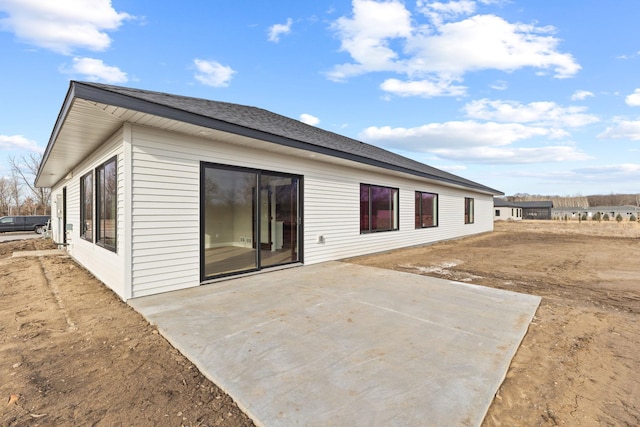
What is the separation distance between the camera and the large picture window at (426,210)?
10.8 meters

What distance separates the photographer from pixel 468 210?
15.5m

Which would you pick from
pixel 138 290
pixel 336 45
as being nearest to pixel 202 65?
pixel 336 45

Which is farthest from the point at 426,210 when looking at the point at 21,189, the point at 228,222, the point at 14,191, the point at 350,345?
the point at 14,191

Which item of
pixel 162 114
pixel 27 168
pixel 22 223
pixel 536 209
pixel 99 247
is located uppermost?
pixel 27 168

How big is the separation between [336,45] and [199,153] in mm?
7673

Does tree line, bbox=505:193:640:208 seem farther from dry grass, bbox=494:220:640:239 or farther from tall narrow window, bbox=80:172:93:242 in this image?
tall narrow window, bbox=80:172:93:242

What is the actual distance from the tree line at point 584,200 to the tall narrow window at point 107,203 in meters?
80.0

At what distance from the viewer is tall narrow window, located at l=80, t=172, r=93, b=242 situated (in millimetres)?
6151

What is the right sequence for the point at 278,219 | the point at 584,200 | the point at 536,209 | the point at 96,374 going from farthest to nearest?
the point at 584,200 < the point at 536,209 < the point at 278,219 < the point at 96,374

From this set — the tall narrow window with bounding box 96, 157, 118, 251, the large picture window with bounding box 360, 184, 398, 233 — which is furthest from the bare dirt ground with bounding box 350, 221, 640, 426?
the tall narrow window with bounding box 96, 157, 118, 251

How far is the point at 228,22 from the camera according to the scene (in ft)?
27.0

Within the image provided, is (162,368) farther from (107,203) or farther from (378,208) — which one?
(378,208)

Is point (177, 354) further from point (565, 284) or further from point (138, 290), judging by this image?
point (565, 284)

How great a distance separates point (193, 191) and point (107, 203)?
5.52 ft
